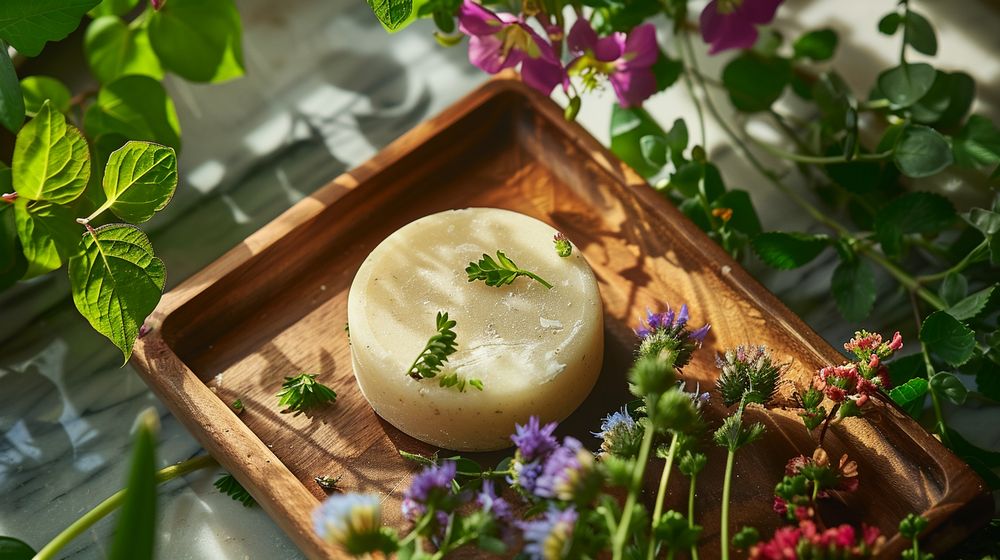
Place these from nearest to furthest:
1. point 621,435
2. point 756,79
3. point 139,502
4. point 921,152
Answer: point 139,502 < point 621,435 < point 921,152 < point 756,79

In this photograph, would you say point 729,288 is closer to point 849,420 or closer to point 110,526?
point 849,420

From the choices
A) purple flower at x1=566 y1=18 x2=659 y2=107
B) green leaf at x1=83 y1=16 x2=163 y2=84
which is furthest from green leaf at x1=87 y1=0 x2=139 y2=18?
purple flower at x1=566 y1=18 x2=659 y2=107

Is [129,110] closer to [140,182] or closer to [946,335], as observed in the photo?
[140,182]

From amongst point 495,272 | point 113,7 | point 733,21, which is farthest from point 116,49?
point 733,21

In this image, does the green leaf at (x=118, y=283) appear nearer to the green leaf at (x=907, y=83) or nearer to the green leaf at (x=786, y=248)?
the green leaf at (x=786, y=248)

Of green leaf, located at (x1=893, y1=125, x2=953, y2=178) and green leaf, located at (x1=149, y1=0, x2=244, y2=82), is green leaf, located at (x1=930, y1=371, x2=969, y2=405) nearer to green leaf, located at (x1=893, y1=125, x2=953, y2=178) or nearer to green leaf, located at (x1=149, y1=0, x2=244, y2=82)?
green leaf, located at (x1=893, y1=125, x2=953, y2=178)

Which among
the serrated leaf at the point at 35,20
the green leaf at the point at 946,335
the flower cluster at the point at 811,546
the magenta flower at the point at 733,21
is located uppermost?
the serrated leaf at the point at 35,20

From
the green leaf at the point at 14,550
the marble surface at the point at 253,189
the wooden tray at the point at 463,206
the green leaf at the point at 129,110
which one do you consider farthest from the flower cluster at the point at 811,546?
the green leaf at the point at 129,110
